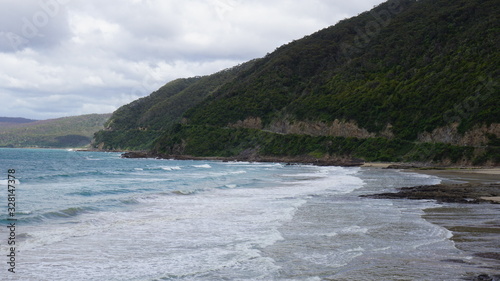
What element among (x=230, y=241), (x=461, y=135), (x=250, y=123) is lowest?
(x=230, y=241)

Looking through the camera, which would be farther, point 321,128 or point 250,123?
point 250,123

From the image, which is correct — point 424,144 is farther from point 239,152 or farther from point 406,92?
point 239,152

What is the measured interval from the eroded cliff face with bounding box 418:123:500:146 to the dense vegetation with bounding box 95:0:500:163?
0.77m

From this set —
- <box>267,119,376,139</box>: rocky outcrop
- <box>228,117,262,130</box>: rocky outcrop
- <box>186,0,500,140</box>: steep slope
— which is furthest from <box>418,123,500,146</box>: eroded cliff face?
<box>228,117,262,130</box>: rocky outcrop

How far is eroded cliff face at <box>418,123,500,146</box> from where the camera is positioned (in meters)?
54.1

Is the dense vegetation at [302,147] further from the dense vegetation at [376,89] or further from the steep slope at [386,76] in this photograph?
the steep slope at [386,76]

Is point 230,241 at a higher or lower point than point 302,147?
lower

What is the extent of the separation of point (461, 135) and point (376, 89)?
2348 cm

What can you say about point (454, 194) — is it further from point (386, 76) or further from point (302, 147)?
point (386, 76)

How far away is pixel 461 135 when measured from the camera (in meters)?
57.3

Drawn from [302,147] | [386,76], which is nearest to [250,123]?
[302,147]

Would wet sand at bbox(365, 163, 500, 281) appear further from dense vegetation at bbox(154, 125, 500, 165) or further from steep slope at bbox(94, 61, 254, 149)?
steep slope at bbox(94, 61, 254, 149)

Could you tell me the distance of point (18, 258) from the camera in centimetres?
1086

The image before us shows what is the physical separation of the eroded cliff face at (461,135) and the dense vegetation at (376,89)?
2.53 ft
